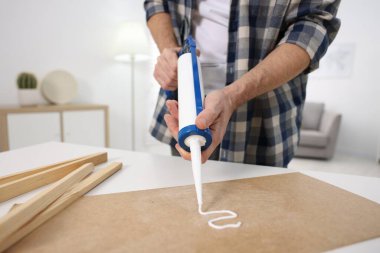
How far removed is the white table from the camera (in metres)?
0.53

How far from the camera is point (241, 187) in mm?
530

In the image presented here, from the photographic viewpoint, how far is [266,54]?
2.56ft

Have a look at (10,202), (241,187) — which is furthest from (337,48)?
(10,202)

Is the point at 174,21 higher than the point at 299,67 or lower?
higher

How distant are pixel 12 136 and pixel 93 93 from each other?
3.56ft

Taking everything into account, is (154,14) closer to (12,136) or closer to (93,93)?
(12,136)

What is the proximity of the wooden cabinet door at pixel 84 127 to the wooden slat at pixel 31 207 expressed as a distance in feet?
6.69

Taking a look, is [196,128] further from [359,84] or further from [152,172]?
[359,84]

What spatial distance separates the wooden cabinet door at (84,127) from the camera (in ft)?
7.86

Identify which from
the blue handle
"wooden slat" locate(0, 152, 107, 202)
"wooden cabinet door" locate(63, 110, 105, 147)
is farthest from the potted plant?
the blue handle

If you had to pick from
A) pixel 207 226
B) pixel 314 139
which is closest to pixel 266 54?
pixel 207 226

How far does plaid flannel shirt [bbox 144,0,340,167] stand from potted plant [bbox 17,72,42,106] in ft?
5.89

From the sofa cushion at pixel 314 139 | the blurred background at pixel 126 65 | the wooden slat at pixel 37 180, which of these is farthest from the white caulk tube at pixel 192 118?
the sofa cushion at pixel 314 139

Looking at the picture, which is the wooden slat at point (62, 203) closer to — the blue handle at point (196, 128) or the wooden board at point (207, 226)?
the wooden board at point (207, 226)
